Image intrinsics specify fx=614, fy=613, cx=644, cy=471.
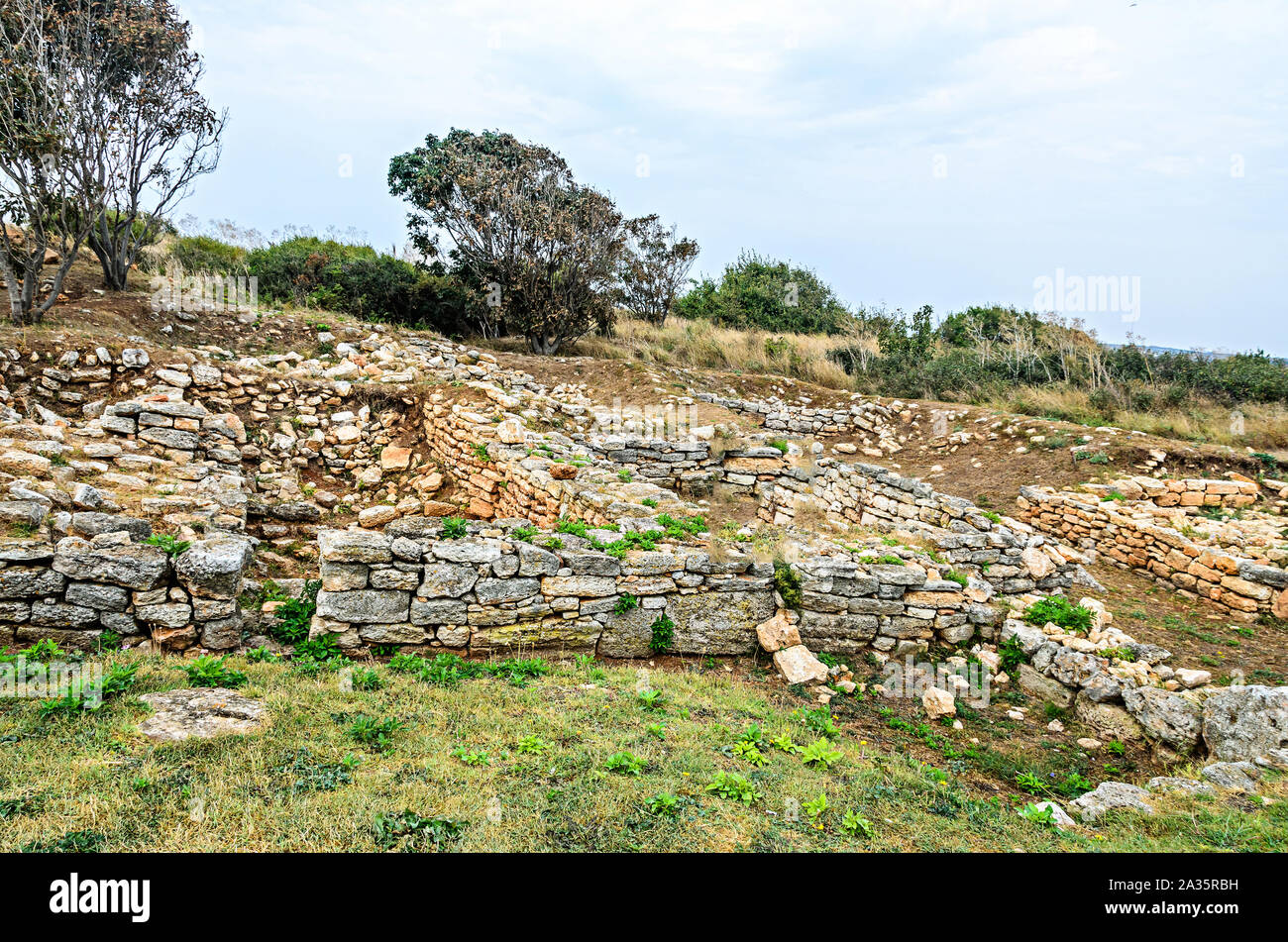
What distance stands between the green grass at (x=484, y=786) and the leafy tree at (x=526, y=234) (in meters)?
14.2

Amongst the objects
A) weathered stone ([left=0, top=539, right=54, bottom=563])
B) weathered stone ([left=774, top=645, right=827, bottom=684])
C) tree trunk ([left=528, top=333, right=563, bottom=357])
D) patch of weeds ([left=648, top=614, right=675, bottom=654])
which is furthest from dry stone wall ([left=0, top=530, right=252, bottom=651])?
tree trunk ([left=528, top=333, right=563, bottom=357])

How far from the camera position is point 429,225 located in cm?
1847

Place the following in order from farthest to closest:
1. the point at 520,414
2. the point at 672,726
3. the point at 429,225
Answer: the point at 429,225, the point at 520,414, the point at 672,726

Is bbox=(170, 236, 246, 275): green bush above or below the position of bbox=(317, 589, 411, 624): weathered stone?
above

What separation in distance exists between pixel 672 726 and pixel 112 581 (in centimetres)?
416

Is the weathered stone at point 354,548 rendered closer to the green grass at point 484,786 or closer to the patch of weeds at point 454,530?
the patch of weeds at point 454,530

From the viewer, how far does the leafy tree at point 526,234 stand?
16766mm

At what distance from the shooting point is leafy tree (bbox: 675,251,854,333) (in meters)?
23.2

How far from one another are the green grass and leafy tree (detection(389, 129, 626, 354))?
14.2 meters

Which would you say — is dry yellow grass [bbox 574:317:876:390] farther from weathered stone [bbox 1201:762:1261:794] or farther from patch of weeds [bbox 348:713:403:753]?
patch of weeds [bbox 348:713:403:753]

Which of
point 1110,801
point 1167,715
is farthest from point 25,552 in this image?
point 1167,715

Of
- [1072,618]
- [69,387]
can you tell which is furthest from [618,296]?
[1072,618]

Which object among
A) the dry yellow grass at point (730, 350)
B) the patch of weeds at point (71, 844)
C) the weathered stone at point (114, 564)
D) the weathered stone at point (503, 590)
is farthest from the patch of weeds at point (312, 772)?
the dry yellow grass at point (730, 350)
